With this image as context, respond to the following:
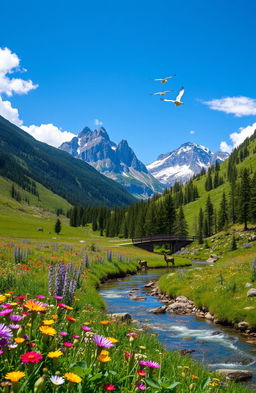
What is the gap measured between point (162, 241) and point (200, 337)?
78.9 meters

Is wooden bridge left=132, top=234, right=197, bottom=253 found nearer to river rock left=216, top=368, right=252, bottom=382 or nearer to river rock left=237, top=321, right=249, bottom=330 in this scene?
river rock left=237, top=321, right=249, bottom=330

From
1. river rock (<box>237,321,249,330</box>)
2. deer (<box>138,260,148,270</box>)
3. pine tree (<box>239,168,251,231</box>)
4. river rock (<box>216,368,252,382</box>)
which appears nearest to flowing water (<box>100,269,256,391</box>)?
river rock (<box>216,368,252,382</box>)

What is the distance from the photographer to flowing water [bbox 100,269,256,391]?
13117 millimetres

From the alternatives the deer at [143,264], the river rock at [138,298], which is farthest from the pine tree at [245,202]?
the river rock at [138,298]

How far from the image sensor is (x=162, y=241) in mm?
95000

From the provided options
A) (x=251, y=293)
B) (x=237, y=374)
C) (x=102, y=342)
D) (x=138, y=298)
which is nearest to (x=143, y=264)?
(x=138, y=298)

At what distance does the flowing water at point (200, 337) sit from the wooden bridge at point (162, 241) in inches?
2607

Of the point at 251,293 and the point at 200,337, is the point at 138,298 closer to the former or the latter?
the point at 251,293

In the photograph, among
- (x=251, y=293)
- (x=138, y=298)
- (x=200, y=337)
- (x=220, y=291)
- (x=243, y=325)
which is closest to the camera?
(x=200, y=337)

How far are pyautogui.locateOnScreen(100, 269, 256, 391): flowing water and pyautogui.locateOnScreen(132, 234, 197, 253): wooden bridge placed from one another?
66226mm

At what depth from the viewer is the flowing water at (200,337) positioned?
43.0ft

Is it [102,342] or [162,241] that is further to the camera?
[162,241]

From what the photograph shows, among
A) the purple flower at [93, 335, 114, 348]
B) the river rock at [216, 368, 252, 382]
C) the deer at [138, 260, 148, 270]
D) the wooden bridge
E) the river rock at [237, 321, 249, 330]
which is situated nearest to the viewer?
the purple flower at [93, 335, 114, 348]

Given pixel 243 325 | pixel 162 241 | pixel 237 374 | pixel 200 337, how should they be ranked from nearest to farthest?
pixel 237 374, pixel 200 337, pixel 243 325, pixel 162 241
